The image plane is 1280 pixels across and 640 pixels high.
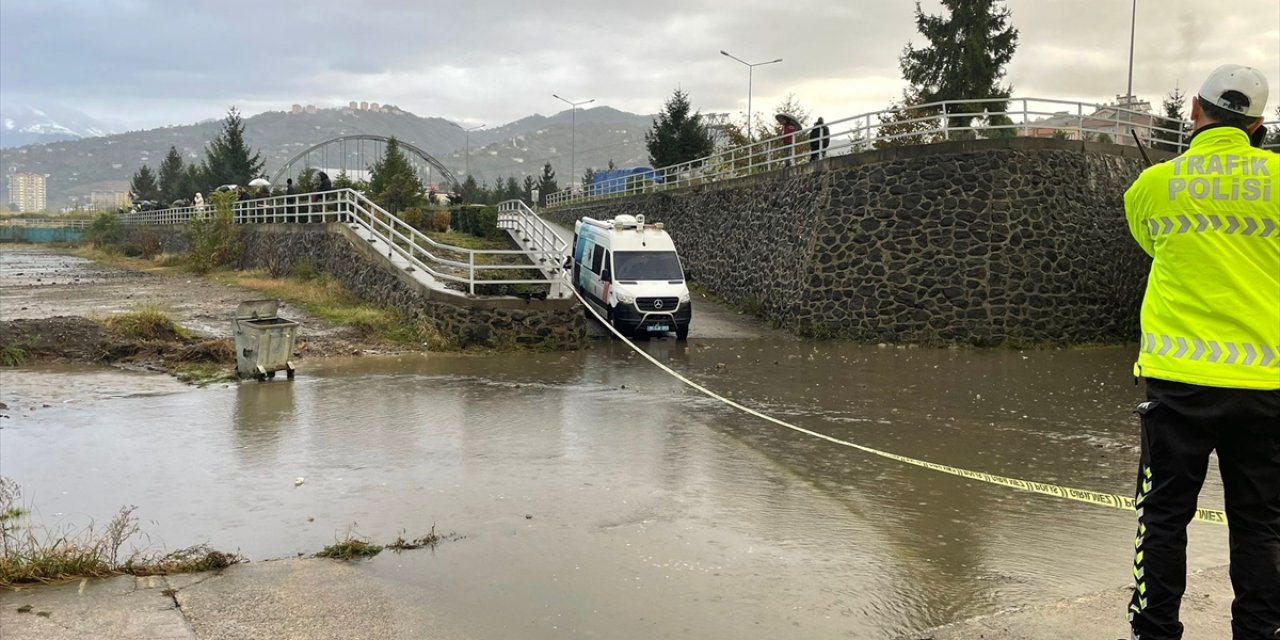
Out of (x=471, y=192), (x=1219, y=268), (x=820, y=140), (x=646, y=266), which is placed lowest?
(x=1219, y=268)

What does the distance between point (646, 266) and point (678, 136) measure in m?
34.9

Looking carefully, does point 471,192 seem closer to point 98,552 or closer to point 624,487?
point 624,487

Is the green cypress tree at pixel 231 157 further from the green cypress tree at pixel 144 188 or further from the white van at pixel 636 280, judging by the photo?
the white van at pixel 636 280

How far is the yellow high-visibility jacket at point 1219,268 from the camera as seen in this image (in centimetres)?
322

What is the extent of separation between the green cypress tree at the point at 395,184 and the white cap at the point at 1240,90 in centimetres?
3137

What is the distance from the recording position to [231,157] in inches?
2889

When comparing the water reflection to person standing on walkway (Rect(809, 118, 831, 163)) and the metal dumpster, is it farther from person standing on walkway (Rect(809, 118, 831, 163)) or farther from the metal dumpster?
person standing on walkway (Rect(809, 118, 831, 163))

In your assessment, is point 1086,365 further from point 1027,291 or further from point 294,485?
point 294,485

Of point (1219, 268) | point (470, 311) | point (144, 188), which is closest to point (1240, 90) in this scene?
point (1219, 268)

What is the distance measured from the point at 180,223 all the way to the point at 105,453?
156ft

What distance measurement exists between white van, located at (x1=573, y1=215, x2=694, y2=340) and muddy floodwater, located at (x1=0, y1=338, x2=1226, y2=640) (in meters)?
5.41

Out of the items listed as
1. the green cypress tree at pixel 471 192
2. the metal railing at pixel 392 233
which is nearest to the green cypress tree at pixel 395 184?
the metal railing at pixel 392 233

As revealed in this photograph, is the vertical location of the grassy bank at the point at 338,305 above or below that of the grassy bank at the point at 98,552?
above

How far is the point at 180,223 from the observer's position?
1982 inches
